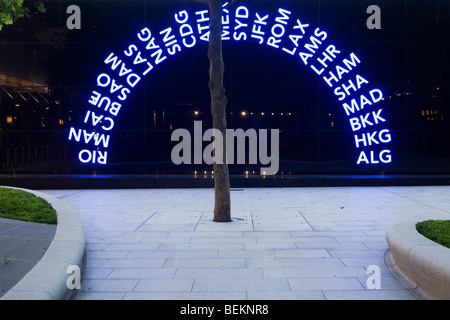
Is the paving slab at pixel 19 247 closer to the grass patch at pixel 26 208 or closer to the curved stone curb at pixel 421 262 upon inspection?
the grass patch at pixel 26 208

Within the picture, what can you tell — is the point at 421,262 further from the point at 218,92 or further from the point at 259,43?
the point at 259,43

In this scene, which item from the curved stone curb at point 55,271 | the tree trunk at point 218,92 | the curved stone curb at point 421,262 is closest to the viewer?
the curved stone curb at point 55,271

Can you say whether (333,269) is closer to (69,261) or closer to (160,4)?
(69,261)

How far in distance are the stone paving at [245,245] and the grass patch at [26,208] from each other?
771 millimetres

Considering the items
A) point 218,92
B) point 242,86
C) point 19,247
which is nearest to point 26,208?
point 19,247

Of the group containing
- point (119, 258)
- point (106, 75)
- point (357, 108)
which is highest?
point (106, 75)

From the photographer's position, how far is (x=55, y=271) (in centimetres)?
514

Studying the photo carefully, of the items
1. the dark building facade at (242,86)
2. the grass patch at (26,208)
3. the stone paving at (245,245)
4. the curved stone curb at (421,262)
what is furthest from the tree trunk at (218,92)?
the dark building facade at (242,86)

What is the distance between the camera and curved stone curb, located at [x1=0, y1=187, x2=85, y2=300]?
4535 millimetres

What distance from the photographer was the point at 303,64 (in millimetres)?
18000

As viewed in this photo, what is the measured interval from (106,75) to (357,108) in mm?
8789

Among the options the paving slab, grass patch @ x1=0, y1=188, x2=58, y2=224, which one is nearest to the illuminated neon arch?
grass patch @ x1=0, y1=188, x2=58, y2=224

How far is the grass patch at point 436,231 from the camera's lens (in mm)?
6230
